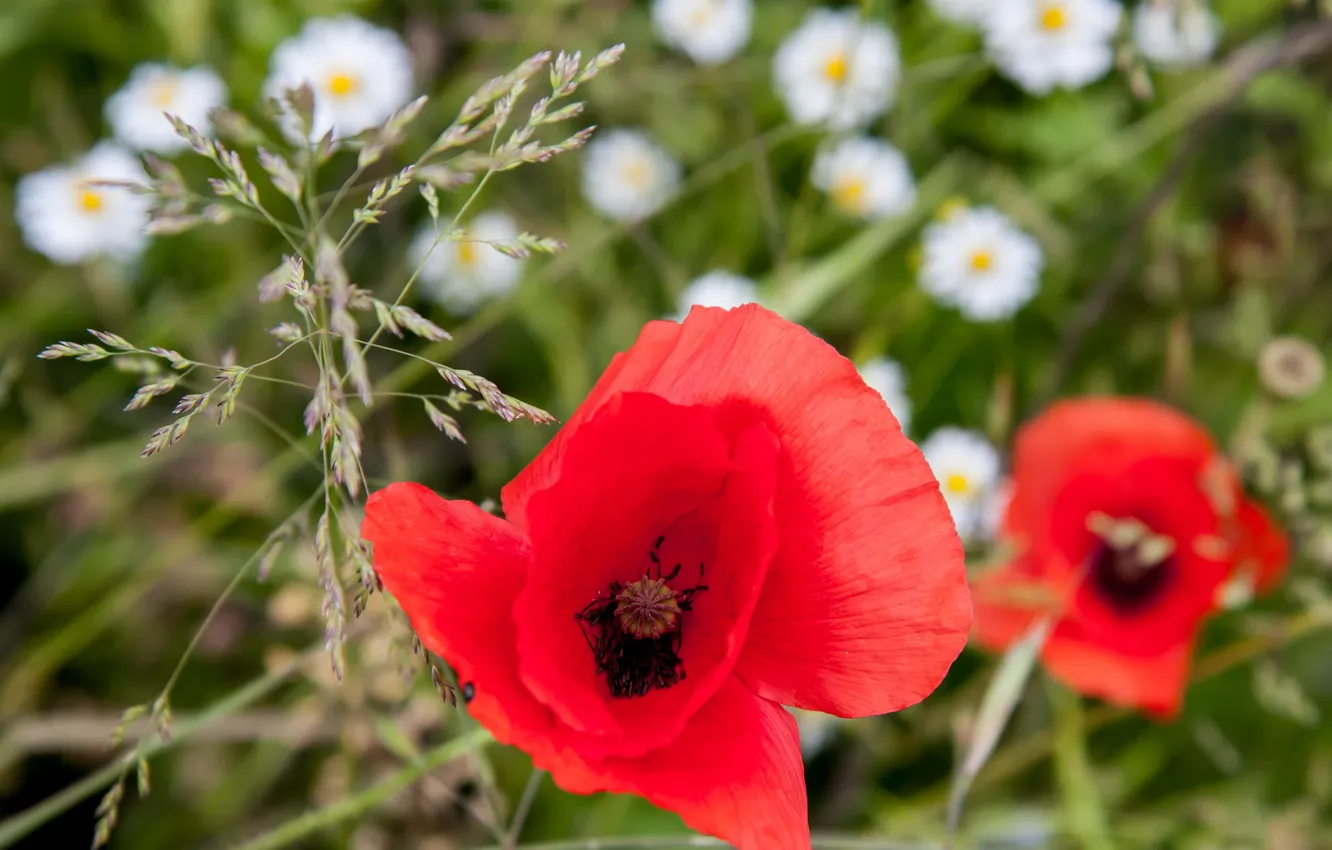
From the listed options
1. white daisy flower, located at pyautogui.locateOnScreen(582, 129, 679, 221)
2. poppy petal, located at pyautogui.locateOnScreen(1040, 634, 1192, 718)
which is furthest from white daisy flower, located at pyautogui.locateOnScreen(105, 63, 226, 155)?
poppy petal, located at pyautogui.locateOnScreen(1040, 634, 1192, 718)

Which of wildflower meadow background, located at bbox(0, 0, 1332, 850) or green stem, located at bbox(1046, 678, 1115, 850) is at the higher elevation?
wildflower meadow background, located at bbox(0, 0, 1332, 850)

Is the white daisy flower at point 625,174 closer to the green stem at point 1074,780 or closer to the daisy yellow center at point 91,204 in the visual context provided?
the daisy yellow center at point 91,204

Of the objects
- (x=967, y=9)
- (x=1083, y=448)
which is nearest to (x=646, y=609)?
(x=1083, y=448)

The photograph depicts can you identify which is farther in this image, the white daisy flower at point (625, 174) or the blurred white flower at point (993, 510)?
the white daisy flower at point (625, 174)

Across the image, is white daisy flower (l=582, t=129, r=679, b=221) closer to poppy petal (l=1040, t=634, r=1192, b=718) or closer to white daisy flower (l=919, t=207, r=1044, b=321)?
white daisy flower (l=919, t=207, r=1044, b=321)

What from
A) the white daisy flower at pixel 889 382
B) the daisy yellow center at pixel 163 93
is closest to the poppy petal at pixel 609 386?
the white daisy flower at pixel 889 382
